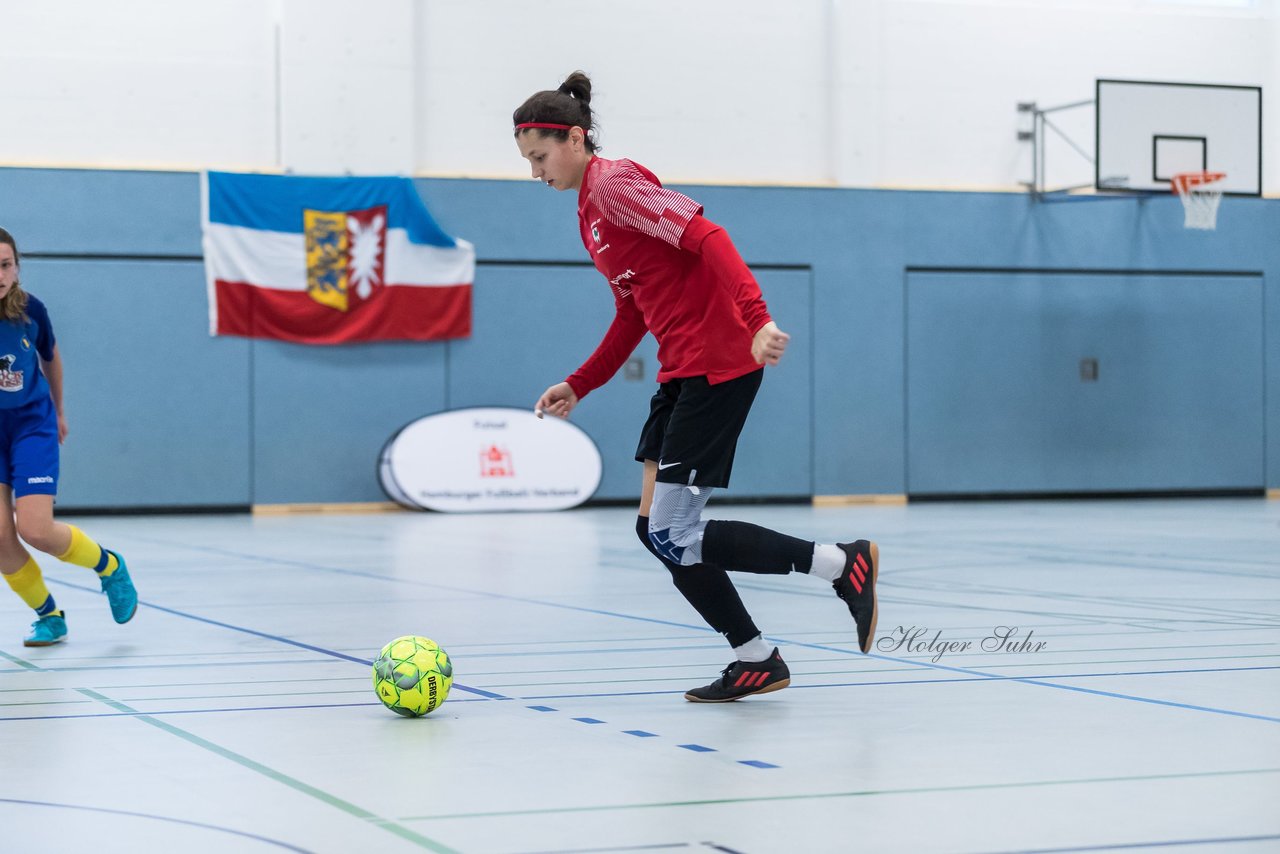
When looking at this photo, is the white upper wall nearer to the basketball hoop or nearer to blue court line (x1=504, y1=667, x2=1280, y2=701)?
the basketball hoop

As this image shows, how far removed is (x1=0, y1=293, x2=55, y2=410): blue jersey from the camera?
5.43 m

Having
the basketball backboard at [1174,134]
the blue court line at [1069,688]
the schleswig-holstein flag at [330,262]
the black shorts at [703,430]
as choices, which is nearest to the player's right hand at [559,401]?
the black shorts at [703,430]

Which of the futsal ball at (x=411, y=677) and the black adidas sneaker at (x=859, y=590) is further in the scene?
the black adidas sneaker at (x=859, y=590)

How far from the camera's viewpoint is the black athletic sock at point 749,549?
4.14 meters

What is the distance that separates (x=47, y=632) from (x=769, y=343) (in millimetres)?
3112

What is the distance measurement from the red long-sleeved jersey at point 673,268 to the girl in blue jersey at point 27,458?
7.44 feet

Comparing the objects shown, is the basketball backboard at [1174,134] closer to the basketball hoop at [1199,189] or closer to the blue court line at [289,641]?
the basketball hoop at [1199,189]

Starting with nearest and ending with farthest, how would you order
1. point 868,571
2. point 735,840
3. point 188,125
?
point 735,840 < point 868,571 < point 188,125

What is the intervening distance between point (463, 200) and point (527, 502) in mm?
2939

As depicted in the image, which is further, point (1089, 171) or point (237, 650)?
point (1089, 171)

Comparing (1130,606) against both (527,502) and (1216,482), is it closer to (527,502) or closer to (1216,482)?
(527,502)

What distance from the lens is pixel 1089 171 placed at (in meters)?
17.0

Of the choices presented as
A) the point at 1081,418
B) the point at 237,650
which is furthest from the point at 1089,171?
the point at 237,650

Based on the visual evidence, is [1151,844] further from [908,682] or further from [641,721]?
[908,682]
